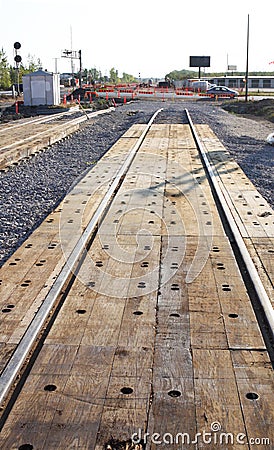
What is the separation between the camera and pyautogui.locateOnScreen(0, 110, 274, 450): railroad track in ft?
10.9

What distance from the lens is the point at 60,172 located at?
12320 millimetres

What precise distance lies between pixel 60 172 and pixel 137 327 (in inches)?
324

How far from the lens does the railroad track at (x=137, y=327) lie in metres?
3.32

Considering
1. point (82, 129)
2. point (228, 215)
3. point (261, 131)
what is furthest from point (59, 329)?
point (261, 131)

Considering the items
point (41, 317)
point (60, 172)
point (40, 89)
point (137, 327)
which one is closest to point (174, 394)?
point (137, 327)

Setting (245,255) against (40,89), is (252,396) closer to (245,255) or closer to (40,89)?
(245,255)

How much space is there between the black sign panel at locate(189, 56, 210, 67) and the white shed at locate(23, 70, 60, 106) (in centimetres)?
6346

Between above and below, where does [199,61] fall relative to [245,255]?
above

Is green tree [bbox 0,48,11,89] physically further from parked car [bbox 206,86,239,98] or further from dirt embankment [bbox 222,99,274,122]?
dirt embankment [bbox 222,99,274,122]

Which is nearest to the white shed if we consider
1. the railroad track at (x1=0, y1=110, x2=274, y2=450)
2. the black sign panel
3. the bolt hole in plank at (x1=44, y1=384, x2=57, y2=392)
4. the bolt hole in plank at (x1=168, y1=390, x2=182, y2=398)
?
the railroad track at (x1=0, y1=110, x2=274, y2=450)

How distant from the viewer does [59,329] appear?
4395 millimetres

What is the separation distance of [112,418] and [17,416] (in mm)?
519

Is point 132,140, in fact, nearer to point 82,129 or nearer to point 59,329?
point 82,129

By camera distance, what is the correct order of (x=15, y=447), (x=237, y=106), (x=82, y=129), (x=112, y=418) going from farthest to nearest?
1. (x=237, y=106)
2. (x=82, y=129)
3. (x=112, y=418)
4. (x=15, y=447)
